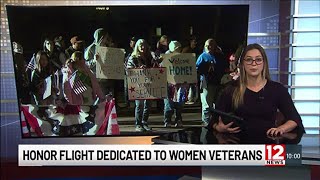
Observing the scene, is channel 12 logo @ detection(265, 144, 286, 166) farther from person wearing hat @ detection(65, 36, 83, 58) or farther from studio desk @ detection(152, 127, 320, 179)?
person wearing hat @ detection(65, 36, 83, 58)

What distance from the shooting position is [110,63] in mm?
1939

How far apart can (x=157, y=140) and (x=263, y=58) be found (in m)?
0.73

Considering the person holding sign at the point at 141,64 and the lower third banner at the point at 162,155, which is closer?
the lower third banner at the point at 162,155

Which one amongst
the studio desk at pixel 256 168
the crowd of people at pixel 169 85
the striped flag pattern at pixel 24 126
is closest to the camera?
the studio desk at pixel 256 168

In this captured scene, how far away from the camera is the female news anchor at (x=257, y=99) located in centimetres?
187

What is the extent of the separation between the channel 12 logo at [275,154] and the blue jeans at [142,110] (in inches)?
26.3

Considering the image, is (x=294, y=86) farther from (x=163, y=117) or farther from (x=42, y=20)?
(x=42, y=20)

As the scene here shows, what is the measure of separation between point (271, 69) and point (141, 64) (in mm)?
711

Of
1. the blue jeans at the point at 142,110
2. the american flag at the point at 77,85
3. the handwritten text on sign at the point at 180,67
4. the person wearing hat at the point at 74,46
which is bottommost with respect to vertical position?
the blue jeans at the point at 142,110

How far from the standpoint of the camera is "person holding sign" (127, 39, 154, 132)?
75.8 inches

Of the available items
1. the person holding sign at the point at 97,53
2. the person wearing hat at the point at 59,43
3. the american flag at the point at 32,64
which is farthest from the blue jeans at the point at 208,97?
the american flag at the point at 32,64

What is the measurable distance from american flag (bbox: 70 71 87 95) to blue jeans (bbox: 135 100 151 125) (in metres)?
0.31

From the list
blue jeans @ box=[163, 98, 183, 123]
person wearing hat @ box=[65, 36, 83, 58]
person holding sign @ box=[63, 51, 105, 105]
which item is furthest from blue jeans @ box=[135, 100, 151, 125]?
person wearing hat @ box=[65, 36, 83, 58]

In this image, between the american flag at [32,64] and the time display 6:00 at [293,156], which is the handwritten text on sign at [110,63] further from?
the time display 6:00 at [293,156]
